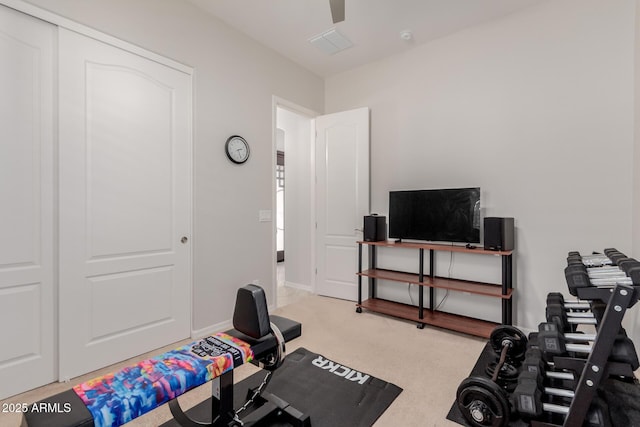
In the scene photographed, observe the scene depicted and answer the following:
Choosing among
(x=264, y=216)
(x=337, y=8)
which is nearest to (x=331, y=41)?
(x=337, y=8)

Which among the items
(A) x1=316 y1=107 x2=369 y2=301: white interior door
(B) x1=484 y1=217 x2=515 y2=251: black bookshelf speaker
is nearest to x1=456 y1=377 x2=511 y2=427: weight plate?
(B) x1=484 y1=217 x2=515 y2=251: black bookshelf speaker

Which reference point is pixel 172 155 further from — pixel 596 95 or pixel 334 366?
pixel 596 95

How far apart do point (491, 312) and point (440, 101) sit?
92.2 inches

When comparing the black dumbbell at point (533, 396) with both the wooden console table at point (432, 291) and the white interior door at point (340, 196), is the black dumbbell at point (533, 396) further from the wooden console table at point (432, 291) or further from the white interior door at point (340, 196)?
the white interior door at point (340, 196)

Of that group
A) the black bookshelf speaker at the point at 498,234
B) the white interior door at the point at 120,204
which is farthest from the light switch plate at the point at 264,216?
the black bookshelf speaker at the point at 498,234

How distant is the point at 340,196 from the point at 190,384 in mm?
3058

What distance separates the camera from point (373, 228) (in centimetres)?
353

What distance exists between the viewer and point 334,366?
2383mm

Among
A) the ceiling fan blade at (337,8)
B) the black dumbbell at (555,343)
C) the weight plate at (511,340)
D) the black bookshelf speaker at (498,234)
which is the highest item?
the ceiling fan blade at (337,8)

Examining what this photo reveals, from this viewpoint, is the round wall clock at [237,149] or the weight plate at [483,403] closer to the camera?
the weight plate at [483,403]

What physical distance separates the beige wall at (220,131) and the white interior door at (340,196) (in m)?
0.88

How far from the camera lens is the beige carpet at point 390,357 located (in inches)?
73.0

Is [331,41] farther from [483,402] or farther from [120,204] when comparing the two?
[483,402]

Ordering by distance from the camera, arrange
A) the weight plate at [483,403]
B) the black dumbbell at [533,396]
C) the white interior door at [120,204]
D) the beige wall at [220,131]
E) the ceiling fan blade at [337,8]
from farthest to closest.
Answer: the beige wall at [220,131], the white interior door at [120,204], the ceiling fan blade at [337,8], the weight plate at [483,403], the black dumbbell at [533,396]
